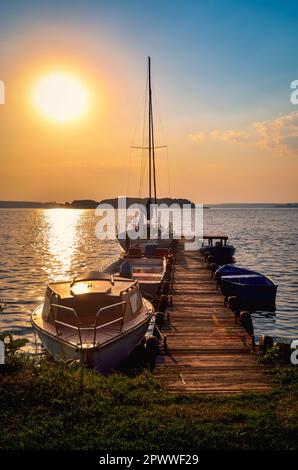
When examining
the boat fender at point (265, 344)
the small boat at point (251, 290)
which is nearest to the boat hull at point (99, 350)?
the boat fender at point (265, 344)

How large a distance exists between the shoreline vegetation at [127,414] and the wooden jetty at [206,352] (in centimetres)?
99

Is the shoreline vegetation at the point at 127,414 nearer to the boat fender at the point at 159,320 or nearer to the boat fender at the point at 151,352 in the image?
the boat fender at the point at 151,352

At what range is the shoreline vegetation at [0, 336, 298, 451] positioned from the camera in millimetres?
8273

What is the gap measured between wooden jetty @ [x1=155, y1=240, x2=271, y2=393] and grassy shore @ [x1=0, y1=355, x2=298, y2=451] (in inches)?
39.9

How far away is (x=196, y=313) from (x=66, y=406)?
12.5m

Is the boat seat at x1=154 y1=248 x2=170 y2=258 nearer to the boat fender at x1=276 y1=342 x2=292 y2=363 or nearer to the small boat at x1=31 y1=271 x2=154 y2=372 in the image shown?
the small boat at x1=31 y1=271 x2=154 y2=372

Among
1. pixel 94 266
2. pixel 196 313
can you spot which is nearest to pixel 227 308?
pixel 196 313

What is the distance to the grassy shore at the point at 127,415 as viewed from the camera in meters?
8.28

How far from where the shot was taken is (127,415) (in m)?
9.40

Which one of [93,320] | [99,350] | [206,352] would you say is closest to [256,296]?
[206,352]

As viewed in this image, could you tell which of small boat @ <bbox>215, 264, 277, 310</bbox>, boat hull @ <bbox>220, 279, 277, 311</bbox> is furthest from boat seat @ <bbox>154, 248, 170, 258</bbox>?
boat hull @ <bbox>220, 279, 277, 311</bbox>

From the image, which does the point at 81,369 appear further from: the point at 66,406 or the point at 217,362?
the point at 217,362

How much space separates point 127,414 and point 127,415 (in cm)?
3
